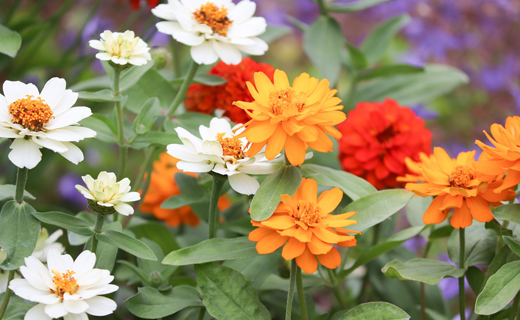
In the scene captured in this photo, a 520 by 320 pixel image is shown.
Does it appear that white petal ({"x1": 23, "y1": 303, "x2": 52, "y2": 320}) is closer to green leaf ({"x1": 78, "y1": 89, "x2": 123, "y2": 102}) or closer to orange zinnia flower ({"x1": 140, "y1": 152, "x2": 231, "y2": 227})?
green leaf ({"x1": 78, "y1": 89, "x2": 123, "y2": 102})

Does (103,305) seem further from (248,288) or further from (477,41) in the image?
(477,41)

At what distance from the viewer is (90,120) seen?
22.7 inches

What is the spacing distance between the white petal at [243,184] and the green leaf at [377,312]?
0.15 m

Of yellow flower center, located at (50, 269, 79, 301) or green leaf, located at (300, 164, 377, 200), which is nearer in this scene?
yellow flower center, located at (50, 269, 79, 301)

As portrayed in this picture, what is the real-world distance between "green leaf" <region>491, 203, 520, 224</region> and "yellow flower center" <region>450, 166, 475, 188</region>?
3cm

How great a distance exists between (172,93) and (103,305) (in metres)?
0.34

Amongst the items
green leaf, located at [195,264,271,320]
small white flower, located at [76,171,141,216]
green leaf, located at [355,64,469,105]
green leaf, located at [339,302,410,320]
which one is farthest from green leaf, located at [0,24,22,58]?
green leaf, located at [355,64,469,105]

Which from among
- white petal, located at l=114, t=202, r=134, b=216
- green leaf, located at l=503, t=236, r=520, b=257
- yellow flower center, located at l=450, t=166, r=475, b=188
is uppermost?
yellow flower center, located at l=450, t=166, r=475, b=188

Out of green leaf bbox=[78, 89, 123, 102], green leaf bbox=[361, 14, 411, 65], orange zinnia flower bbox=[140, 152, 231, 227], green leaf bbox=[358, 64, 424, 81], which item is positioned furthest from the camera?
green leaf bbox=[361, 14, 411, 65]

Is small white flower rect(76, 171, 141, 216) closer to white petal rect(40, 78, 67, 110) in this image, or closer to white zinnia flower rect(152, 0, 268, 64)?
white petal rect(40, 78, 67, 110)

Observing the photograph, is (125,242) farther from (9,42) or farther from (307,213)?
(9,42)

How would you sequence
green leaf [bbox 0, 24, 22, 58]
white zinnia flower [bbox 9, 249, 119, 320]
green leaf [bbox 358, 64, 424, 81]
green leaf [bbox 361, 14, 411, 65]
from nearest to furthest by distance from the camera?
white zinnia flower [bbox 9, 249, 119, 320] → green leaf [bbox 0, 24, 22, 58] → green leaf [bbox 358, 64, 424, 81] → green leaf [bbox 361, 14, 411, 65]

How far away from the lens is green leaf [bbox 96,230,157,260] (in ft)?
1.42

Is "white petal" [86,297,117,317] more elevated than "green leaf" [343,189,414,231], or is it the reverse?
"green leaf" [343,189,414,231]
